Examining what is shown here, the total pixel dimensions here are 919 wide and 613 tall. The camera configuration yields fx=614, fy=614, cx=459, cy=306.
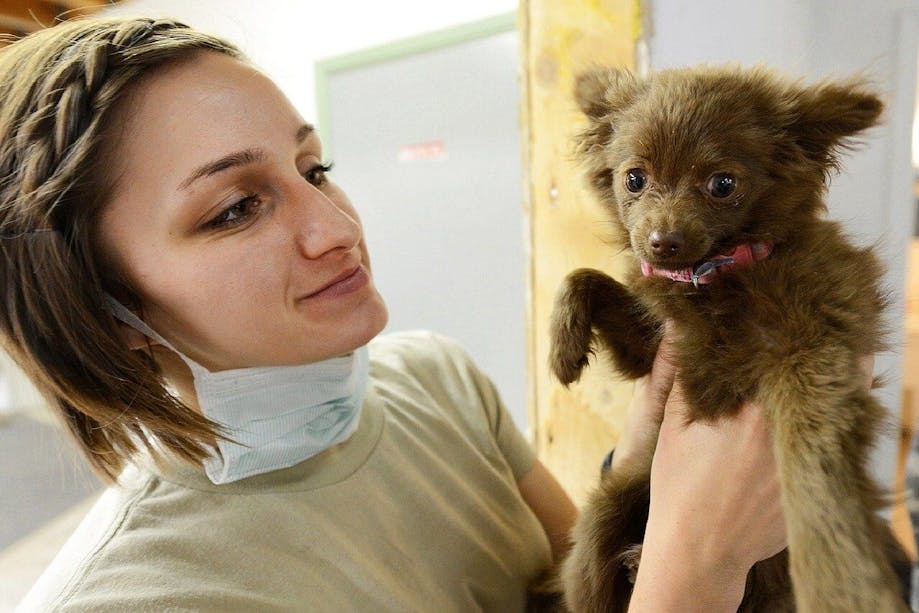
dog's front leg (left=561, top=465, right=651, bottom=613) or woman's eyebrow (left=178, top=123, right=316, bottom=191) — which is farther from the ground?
woman's eyebrow (left=178, top=123, right=316, bottom=191)

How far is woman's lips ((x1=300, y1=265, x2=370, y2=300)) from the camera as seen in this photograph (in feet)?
3.39

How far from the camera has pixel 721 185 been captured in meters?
0.92

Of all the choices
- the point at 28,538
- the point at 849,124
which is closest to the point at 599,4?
the point at 849,124

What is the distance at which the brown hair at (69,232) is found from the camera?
2.98 ft

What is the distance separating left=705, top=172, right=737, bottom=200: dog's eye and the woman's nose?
58 centimetres

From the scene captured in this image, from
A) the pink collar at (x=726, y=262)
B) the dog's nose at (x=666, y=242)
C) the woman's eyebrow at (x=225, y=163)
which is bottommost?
the pink collar at (x=726, y=262)

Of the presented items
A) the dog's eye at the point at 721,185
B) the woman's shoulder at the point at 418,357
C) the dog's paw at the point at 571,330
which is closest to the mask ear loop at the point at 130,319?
the woman's shoulder at the point at 418,357

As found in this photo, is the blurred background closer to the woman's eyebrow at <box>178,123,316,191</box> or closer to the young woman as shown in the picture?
the young woman

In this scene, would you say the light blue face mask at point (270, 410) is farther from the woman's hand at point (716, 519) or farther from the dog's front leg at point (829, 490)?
the dog's front leg at point (829, 490)

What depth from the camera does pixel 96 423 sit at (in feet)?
3.30

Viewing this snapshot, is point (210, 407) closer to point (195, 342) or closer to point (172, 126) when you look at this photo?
point (195, 342)

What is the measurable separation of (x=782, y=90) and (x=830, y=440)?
555 mm

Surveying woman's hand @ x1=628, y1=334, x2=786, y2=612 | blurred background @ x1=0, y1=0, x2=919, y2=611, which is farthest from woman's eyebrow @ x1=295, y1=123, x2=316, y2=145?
blurred background @ x1=0, y1=0, x2=919, y2=611

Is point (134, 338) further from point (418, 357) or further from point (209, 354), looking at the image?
point (418, 357)
